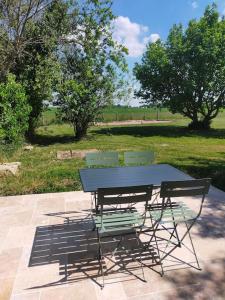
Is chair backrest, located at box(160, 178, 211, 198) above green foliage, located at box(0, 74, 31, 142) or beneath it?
beneath

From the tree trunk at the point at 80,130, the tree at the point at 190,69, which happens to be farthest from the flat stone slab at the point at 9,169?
the tree at the point at 190,69

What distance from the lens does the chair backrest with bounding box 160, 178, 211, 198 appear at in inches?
113

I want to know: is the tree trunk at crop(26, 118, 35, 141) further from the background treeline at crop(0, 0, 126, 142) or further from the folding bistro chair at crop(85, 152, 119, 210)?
the folding bistro chair at crop(85, 152, 119, 210)

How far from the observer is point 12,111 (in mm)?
10672

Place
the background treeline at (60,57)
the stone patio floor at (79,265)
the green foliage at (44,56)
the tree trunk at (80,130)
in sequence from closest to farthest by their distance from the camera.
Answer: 1. the stone patio floor at (79,265)
2. the background treeline at (60,57)
3. the green foliage at (44,56)
4. the tree trunk at (80,130)

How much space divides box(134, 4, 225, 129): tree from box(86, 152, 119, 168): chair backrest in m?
13.7

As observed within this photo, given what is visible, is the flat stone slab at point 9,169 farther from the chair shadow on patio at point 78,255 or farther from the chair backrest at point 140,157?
the chair backrest at point 140,157

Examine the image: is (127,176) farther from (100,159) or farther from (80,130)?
(80,130)

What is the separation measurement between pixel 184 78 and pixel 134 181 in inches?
617

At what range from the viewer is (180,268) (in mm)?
3104

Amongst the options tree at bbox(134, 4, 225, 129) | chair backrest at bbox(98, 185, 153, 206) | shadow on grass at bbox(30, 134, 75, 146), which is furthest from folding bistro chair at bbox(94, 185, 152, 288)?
tree at bbox(134, 4, 225, 129)

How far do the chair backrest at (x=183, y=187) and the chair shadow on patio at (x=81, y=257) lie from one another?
84cm

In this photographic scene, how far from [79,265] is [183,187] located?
1.45 m

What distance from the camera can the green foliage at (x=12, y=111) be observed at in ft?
33.7
